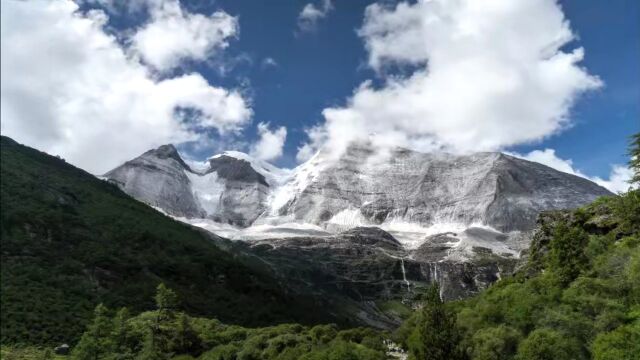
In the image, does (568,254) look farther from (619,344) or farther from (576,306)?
(619,344)

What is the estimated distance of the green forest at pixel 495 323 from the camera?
226 feet

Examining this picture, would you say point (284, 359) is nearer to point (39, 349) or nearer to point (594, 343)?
point (594, 343)

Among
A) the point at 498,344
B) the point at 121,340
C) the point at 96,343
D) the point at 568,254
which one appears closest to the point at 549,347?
the point at 498,344

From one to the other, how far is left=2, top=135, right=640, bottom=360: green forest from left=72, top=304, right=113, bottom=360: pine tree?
196 mm

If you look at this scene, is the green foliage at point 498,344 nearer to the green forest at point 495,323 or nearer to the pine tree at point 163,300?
the green forest at point 495,323

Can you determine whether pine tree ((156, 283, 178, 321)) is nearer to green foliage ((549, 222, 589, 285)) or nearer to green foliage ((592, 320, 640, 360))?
green foliage ((549, 222, 589, 285))

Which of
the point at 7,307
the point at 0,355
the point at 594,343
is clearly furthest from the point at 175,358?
the point at 594,343

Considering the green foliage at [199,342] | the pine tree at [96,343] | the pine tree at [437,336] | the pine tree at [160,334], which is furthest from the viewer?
the pine tree at [160,334]

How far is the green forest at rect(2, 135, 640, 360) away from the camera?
6900cm

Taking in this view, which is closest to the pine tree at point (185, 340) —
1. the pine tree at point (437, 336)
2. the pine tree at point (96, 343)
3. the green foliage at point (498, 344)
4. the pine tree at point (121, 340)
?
the pine tree at point (121, 340)

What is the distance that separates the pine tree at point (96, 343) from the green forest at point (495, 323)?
7.7 inches

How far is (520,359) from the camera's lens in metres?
68.6

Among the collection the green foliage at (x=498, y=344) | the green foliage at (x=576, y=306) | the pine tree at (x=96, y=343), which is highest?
the green foliage at (x=576, y=306)

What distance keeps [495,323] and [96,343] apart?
206 ft
